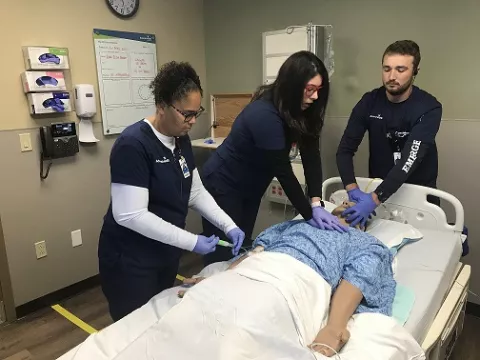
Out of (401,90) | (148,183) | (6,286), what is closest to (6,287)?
(6,286)

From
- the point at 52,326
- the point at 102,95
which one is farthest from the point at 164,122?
the point at 52,326

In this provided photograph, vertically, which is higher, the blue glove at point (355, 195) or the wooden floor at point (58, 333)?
the blue glove at point (355, 195)

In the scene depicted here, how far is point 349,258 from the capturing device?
5.06 ft

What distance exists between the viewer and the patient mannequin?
127cm

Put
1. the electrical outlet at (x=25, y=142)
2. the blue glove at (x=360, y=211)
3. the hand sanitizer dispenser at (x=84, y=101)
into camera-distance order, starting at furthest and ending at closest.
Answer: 1. the hand sanitizer dispenser at (x=84, y=101)
2. the electrical outlet at (x=25, y=142)
3. the blue glove at (x=360, y=211)

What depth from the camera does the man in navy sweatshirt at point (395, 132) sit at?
6.30 feet

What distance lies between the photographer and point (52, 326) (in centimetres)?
244

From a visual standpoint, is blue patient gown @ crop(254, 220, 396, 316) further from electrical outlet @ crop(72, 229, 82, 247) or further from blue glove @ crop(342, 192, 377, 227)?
electrical outlet @ crop(72, 229, 82, 247)

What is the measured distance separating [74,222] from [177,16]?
5.64ft

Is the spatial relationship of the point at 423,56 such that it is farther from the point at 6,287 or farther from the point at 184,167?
the point at 6,287

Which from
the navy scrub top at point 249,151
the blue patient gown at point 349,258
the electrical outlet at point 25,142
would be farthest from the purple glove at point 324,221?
the electrical outlet at point 25,142

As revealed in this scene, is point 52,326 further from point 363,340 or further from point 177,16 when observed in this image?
point 177,16

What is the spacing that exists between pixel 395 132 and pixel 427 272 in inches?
30.0

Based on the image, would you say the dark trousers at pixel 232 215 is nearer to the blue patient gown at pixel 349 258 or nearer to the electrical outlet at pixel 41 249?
the blue patient gown at pixel 349 258
